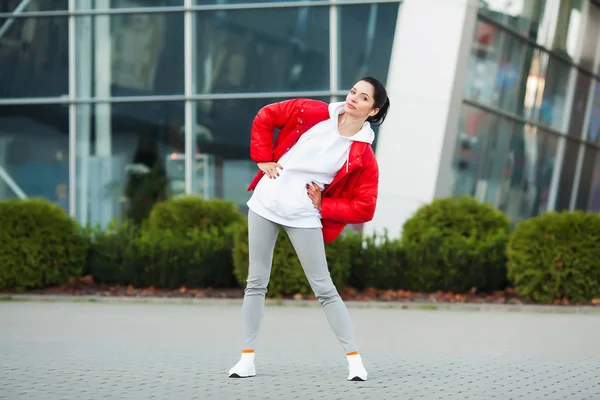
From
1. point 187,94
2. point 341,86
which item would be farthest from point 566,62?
point 187,94

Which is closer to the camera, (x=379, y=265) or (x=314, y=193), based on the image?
(x=314, y=193)

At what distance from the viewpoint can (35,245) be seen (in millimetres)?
14781

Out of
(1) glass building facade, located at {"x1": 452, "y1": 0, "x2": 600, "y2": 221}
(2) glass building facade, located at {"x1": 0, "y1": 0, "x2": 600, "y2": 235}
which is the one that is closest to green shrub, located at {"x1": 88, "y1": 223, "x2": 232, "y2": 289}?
(2) glass building facade, located at {"x1": 0, "y1": 0, "x2": 600, "y2": 235}

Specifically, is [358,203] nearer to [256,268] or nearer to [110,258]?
[256,268]

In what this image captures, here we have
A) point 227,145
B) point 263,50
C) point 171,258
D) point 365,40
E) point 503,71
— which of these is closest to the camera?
point 171,258

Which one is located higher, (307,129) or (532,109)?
(307,129)

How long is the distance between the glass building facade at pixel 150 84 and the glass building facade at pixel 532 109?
6.82 feet

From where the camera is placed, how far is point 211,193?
63.6ft

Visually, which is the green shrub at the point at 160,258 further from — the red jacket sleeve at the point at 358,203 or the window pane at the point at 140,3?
the red jacket sleeve at the point at 358,203

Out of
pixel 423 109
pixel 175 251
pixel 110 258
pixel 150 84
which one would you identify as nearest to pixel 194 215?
pixel 175 251

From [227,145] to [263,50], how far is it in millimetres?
1723

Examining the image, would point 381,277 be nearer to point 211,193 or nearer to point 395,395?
point 211,193

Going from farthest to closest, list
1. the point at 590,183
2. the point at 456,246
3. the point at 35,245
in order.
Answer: the point at 590,183 < the point at 35,245 < the point at 456,246

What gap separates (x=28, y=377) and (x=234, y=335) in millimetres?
3372
